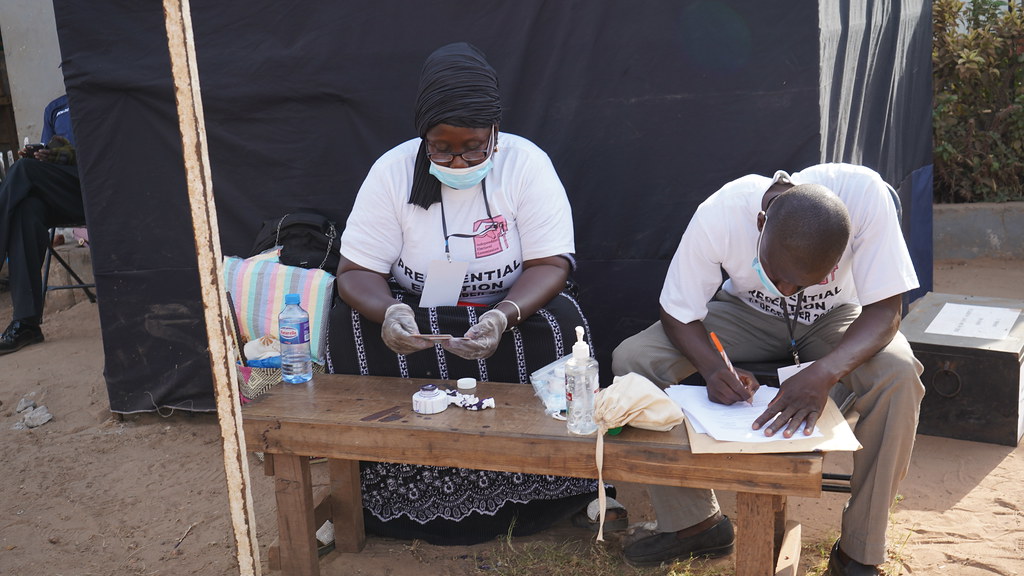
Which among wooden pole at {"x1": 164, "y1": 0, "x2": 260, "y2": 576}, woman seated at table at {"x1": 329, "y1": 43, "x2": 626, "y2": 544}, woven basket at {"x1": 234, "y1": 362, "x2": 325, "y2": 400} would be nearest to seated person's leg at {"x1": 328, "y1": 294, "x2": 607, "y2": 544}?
woman seated at table at {"x1": 329, "y1": 43, "x2": 626, "y2": 544}

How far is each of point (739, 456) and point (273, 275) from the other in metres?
2.16

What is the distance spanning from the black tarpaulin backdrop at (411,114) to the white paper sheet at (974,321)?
31.1 inches

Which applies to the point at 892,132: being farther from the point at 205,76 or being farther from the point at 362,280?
the point at 205,76

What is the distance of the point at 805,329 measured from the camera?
2.86m

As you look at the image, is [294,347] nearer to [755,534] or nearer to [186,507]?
[186,507]

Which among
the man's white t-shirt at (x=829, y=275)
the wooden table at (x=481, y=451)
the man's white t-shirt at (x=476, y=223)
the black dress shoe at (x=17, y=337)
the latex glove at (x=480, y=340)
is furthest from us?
the black dress shoe at (x=17, y=337)

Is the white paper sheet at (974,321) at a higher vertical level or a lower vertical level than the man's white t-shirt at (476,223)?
lower

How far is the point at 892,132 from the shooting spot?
172 inches

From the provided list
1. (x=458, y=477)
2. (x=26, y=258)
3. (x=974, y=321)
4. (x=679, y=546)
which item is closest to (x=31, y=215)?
(x=26, y=258)

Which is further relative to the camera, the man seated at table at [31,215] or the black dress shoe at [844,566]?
the man seated at table at [31,215]

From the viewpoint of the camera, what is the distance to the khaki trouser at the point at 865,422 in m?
2.35

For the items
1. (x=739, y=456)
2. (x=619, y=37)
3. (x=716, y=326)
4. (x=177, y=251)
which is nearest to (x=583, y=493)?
(x=716, y=326)

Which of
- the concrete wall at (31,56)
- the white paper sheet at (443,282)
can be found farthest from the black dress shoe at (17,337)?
the white paper sheet at (443,282)

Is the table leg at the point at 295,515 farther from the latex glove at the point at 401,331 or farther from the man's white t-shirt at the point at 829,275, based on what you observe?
the man's white t-shirt at the point at 829,275
